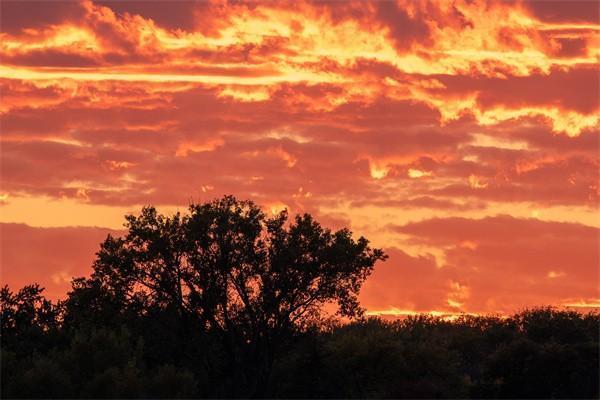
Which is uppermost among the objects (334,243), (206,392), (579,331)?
(334,243)

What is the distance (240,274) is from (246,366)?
25.7 ft

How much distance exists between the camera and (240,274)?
100 m

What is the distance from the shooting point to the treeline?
281ft

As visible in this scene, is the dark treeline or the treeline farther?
the dark treeline

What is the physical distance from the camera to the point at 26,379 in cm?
8506

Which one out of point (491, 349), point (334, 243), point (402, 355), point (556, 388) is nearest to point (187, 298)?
point (334, 243)

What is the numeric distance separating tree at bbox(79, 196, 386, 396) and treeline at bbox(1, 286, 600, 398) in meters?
1.48

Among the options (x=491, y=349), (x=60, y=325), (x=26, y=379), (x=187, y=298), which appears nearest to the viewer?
(x=26, y=379)

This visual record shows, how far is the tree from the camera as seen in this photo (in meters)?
99.8

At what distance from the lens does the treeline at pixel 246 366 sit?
85500mm

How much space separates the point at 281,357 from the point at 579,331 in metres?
26.7

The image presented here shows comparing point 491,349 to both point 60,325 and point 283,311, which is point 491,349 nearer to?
point 283,311

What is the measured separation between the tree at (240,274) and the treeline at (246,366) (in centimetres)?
148

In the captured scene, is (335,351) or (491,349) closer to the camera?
(335,351)
